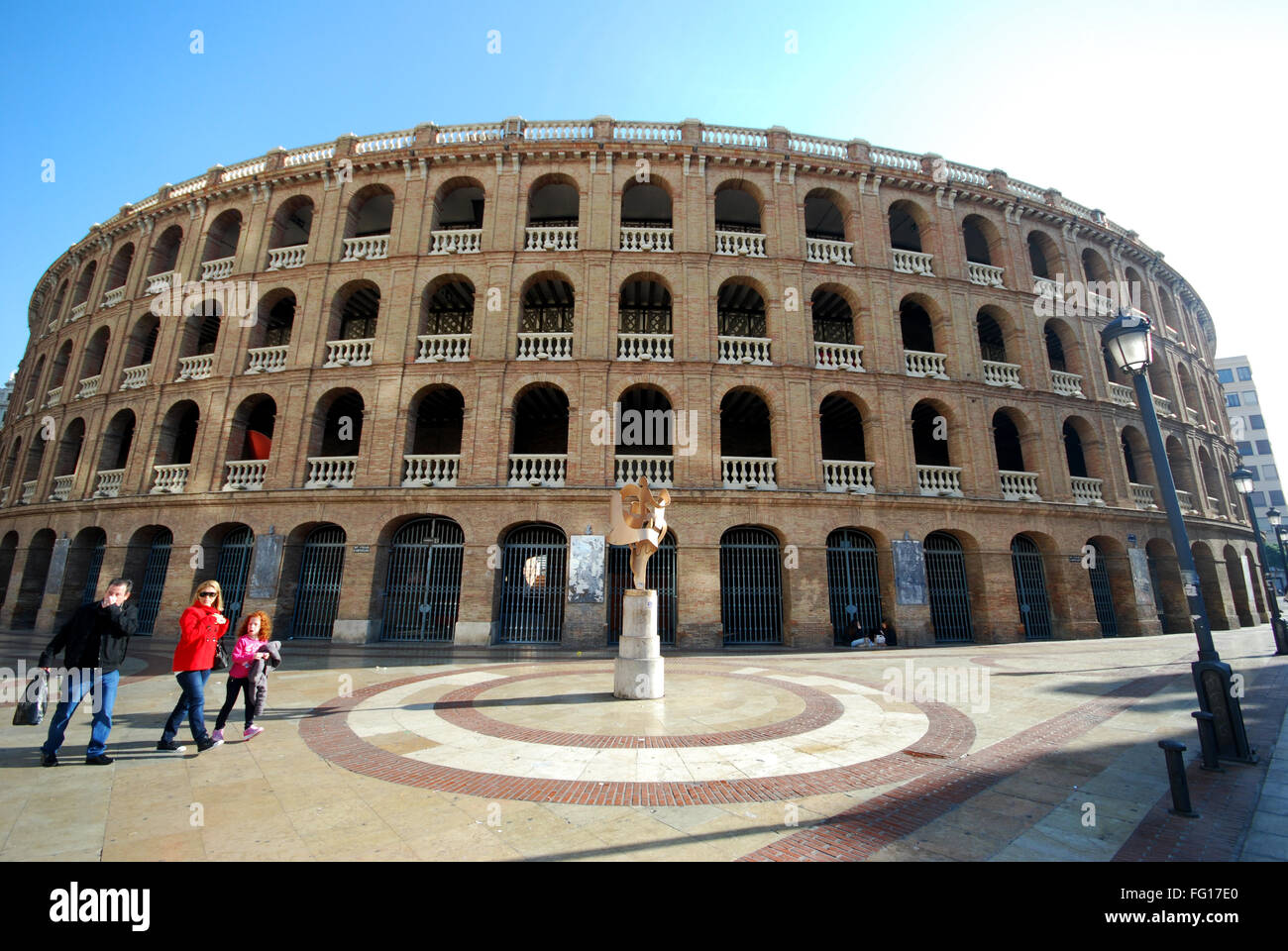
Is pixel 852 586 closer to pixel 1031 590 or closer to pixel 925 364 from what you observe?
pixel 1031 590

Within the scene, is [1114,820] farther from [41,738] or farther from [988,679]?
[41,738]

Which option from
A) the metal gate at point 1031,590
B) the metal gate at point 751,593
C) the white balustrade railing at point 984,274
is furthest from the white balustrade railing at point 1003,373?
the metal gate at point 751,593

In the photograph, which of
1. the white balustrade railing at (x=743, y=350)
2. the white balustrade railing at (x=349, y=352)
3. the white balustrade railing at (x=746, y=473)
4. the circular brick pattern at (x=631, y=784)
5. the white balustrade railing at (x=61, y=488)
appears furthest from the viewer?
the white balustrade railing at (x=61, y=488)

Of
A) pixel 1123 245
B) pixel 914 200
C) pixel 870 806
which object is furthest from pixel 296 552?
pixel 1123 245

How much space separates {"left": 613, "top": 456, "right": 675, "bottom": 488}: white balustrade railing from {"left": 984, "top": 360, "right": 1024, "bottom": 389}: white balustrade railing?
1257cm

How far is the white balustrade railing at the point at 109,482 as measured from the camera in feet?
60.7

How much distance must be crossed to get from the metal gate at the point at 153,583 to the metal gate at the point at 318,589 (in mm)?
5137

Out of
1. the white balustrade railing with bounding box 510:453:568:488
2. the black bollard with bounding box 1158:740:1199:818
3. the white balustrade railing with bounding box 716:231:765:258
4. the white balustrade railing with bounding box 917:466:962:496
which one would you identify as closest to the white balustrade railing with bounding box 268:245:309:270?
the white balustrade railing with bounding box 510:453:568:488

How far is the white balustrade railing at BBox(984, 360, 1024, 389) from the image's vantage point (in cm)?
1875

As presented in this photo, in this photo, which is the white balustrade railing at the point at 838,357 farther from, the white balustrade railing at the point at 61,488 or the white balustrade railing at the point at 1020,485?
the white balustrade railing at the point at 61,488

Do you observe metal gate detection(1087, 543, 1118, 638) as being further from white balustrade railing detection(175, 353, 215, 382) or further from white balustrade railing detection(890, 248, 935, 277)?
white balustrade railing detection(175, 353, 215, 382)

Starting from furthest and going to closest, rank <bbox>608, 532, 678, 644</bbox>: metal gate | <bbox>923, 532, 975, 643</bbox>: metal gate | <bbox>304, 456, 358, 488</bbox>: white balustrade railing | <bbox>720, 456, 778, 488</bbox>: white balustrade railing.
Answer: <bbox>923, 532, 975, 643</bbox>: metal gate
<bbox>304, 456, 358, 488</bbox>: white balustrade railing
<bbox>720, 456, 778, 488</bbox>: white balustrade railing
<bbox>608, 532, 678, 644</bbox>: metal gate

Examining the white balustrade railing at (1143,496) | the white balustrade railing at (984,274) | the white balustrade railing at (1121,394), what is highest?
the white balustrade railing at (984,274)
